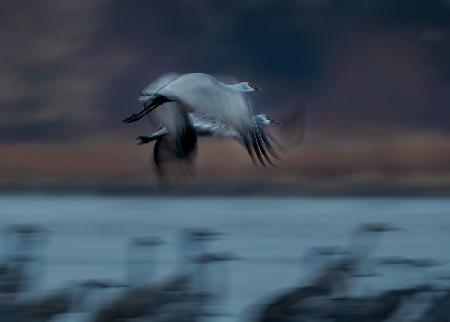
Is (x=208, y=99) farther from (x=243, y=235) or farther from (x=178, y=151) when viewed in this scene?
(x=243, y=235)

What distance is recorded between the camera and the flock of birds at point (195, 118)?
6.09 meters

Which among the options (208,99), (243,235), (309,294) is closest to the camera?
(208,99)

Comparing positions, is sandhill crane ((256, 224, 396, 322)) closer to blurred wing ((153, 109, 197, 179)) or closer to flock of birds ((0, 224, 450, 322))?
flock of birds ((0, 224, 450, 322))

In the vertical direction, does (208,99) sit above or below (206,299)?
below

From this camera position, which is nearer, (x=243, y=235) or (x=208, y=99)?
(x=208, y=99)

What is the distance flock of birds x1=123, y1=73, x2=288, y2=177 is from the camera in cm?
609

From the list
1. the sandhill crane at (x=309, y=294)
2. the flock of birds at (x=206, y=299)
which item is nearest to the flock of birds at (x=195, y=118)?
the flock of birds at (x=206, y=299)

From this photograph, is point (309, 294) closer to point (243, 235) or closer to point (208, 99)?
point (208, 99)

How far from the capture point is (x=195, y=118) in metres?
6.22

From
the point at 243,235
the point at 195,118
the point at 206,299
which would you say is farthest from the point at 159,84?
the point at 243,235

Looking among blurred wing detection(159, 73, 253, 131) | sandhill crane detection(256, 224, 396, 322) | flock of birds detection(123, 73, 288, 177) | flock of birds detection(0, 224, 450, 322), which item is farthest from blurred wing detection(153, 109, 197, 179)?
sandhill crane detection(256, 224, 396, 322)

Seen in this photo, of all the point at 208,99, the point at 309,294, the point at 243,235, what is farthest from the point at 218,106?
the point at 243,235

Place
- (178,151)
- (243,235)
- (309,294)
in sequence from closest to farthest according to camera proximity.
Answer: (178,151), (309,294), (243,235)

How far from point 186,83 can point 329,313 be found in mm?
4423
